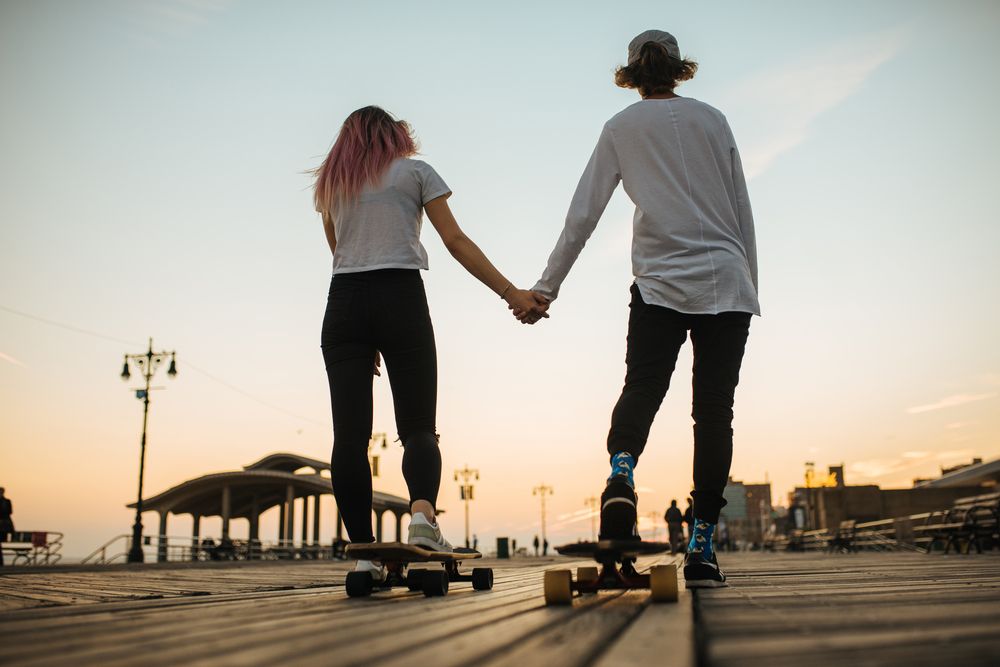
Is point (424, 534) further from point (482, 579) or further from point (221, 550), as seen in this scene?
point (221, 550)

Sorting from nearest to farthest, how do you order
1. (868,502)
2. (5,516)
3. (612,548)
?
1. (612,548)
2. (5,516)
3. (868,502)

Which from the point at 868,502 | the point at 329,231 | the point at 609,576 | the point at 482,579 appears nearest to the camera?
the point at 609,576

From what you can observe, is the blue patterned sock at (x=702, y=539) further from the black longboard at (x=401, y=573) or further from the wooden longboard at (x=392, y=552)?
the wooden longboard at (x=392, y=552)

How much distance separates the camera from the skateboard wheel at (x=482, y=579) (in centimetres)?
321

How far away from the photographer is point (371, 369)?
3.53m

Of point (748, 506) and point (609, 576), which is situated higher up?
point (748, 506)

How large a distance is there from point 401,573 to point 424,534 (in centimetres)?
32

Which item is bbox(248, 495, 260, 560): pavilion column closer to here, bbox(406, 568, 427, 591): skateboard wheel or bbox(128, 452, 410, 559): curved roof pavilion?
bbox(128, 452, 410, 559): curved roof pavilion

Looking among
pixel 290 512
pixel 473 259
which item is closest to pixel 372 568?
pixel 473 259

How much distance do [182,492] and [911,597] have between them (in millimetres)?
39483

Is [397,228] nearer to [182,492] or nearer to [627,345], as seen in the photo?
[627,345]

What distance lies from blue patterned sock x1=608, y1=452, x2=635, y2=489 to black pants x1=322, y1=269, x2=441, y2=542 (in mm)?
843

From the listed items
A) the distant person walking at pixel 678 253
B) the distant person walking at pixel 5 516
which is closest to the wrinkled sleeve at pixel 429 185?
the distant person walking at pixel 678 253

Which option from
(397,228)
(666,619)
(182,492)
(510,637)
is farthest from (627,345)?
(182,492)
